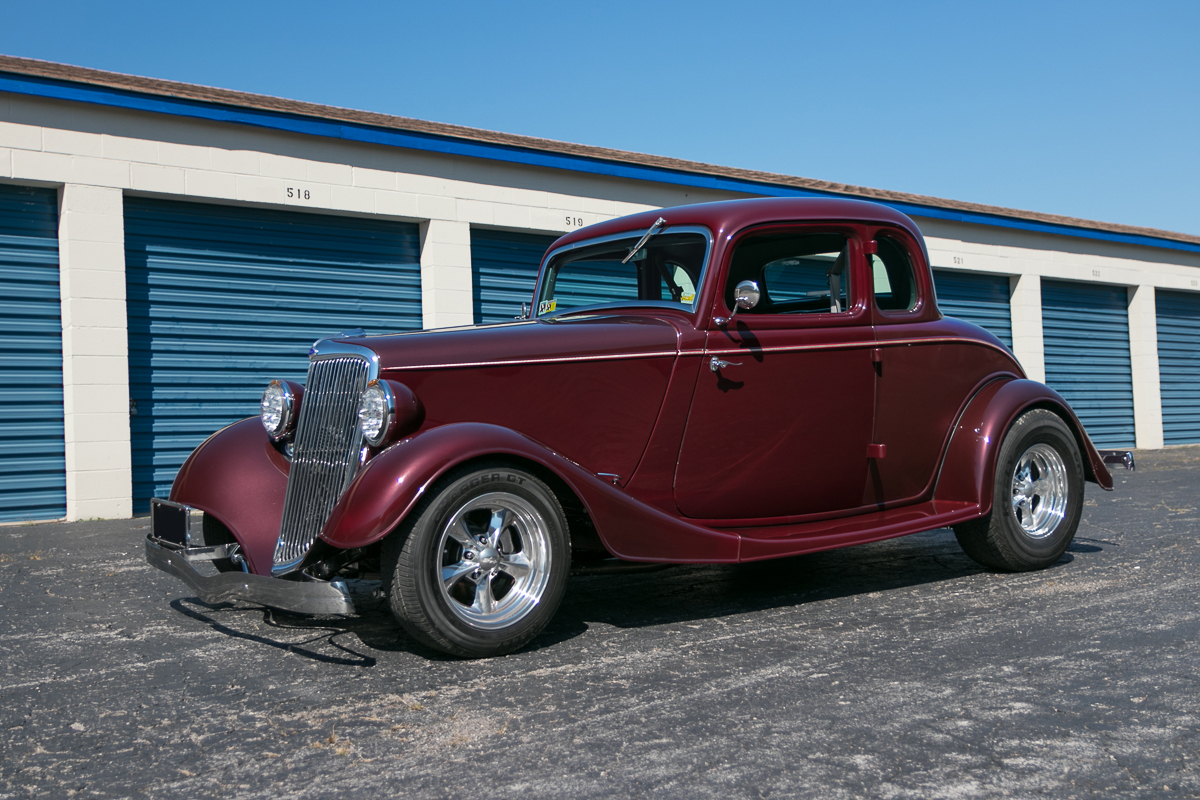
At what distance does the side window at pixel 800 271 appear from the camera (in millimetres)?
4625

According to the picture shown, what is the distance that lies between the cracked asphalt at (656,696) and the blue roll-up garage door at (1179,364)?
15444 millimetres

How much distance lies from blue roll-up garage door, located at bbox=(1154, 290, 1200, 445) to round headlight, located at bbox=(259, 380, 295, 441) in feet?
60.2

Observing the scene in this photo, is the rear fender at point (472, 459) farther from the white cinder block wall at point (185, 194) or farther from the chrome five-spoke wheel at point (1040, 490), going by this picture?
the white cinder block wall at point (185, 194)

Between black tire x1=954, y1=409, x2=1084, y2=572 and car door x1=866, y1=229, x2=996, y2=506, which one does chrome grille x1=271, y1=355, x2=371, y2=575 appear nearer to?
car door x1=866, y1=229, x2=996, y2=506

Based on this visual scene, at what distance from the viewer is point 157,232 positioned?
9.08m

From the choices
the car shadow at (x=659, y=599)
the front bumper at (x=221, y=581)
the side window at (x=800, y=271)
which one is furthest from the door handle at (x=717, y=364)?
the front bumper at (x=221, y=581)

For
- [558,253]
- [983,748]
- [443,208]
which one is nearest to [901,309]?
[558,253]

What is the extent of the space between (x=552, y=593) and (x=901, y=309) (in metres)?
2.55

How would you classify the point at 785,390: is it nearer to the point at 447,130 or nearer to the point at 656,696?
the point at 656,696

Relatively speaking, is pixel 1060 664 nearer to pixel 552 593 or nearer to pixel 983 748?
pixel 983 748

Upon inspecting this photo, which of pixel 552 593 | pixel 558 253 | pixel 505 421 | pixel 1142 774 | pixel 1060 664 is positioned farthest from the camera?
pixel 558 253

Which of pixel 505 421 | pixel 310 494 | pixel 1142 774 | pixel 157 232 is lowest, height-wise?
pixel 1142 774

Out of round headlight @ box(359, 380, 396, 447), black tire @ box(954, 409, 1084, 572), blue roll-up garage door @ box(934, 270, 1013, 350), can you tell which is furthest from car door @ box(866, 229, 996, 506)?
blue roll-up garage door @ box(934, 270, 1013, 350)

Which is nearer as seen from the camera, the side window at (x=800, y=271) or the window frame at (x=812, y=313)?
the window frame at (x=812, y=313)
